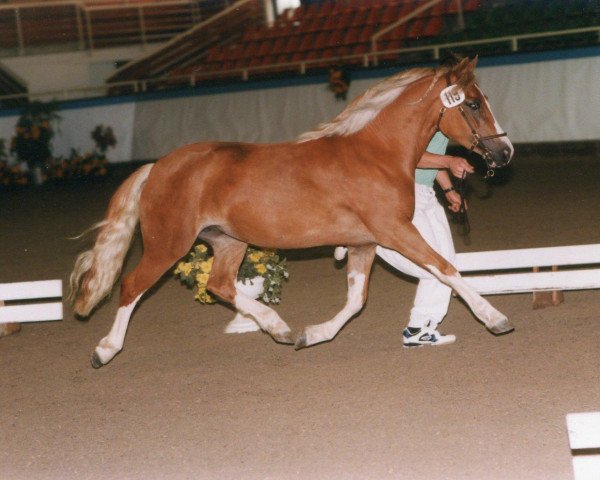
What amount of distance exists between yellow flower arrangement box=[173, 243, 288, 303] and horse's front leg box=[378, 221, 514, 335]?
160 centimetres

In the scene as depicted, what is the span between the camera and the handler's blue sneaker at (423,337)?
5.87 metres

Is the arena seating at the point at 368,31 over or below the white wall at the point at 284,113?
over

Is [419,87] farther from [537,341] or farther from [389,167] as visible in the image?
[537,341]

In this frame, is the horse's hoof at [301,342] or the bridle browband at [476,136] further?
the horse's hoof at [301,342]

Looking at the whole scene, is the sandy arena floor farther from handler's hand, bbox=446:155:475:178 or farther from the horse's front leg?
handler's hand, bbox=446:155:475:178

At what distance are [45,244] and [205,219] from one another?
21.2 ft

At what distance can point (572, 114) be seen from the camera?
15.8 metres

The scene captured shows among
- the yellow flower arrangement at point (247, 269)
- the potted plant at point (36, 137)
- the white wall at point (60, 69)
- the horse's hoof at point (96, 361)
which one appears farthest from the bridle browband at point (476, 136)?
the white wall at point (60, 69)

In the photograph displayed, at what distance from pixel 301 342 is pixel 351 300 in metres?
0.43

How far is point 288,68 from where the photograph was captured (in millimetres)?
21750

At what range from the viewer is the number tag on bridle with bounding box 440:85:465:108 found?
5.46 meters

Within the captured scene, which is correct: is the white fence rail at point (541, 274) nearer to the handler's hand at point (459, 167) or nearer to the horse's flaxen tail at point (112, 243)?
the handler's hand at point (459, 167)

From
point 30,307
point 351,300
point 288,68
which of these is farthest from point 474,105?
point 288,68

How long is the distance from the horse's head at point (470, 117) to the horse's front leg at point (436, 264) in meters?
0.64
